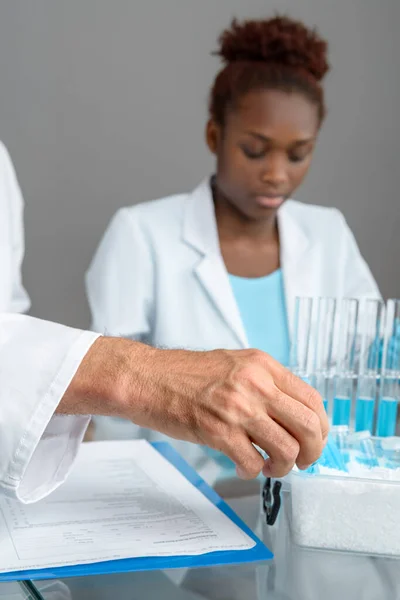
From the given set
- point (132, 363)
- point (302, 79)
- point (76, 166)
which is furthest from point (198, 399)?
point (76, 166)

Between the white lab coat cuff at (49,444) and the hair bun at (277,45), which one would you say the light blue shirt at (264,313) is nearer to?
the hair bun at (277,45)

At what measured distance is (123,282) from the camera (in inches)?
49.1

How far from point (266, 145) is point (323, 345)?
2.10 feet

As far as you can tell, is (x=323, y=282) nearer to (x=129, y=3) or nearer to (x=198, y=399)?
(x=129, y=3)

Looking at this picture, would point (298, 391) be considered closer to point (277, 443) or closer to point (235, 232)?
point (277, 443)

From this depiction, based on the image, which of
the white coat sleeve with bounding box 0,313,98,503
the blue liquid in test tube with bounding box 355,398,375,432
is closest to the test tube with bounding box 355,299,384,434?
the blue liquid in test tube with bounding box 355,398,375,432

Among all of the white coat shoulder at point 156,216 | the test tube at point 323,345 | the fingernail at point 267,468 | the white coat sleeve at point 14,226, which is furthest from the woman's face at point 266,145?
the fingernail at point 267,468

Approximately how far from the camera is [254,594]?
0.42 m

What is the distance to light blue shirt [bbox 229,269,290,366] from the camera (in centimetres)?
125

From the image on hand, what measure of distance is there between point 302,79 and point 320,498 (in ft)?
2.95

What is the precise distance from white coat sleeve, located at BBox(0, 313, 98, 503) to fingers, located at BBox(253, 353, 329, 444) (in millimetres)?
111

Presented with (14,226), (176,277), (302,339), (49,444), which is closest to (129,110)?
(176,277)

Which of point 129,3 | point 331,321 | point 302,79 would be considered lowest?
point 331,321

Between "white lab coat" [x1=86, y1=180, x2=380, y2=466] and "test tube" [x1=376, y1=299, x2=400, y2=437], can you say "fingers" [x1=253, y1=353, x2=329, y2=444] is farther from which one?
"white lab coat" [x1=86, y1=180, x2=380, y2=466]
